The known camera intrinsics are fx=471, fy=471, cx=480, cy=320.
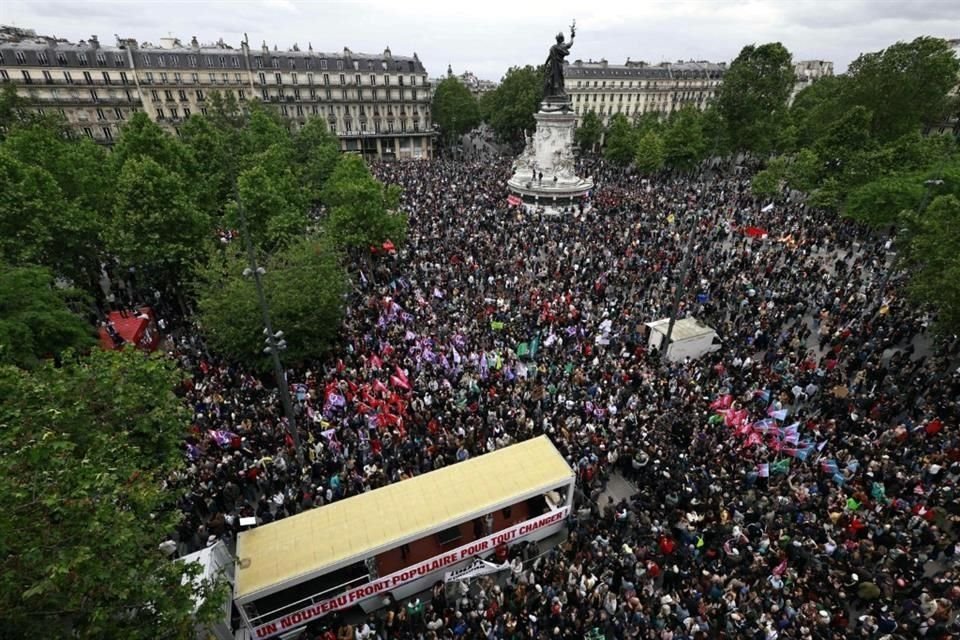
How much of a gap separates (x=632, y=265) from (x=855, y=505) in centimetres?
1857

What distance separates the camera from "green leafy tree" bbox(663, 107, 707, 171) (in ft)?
181

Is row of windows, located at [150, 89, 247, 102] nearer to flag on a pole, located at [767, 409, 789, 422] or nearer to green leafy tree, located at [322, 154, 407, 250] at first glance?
green leafy tree, located at [322, 154, 407, 250]

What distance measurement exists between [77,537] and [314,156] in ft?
136

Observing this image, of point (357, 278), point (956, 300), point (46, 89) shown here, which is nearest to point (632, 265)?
point (956, 300)

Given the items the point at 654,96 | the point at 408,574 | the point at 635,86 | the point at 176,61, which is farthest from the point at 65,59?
the point at 654,96

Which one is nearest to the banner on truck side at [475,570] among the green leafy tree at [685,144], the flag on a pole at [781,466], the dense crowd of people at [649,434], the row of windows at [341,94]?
the dense crowd of people at [649,434]

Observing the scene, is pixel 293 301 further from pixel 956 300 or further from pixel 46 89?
pixel 46 89

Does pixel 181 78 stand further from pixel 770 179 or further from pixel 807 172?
pixel 807 172

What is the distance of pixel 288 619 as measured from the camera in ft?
37.7

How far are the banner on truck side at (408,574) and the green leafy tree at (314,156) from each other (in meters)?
31.2

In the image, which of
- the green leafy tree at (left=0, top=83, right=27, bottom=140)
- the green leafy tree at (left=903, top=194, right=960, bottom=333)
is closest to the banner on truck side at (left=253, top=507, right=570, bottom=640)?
the green leafy tree at (left=903, top=194, right=960, bottom=333)

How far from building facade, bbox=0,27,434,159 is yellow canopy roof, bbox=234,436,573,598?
53946 mm

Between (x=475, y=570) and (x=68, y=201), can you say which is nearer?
(x=475, y=570)

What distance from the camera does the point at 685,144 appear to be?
55.5m
